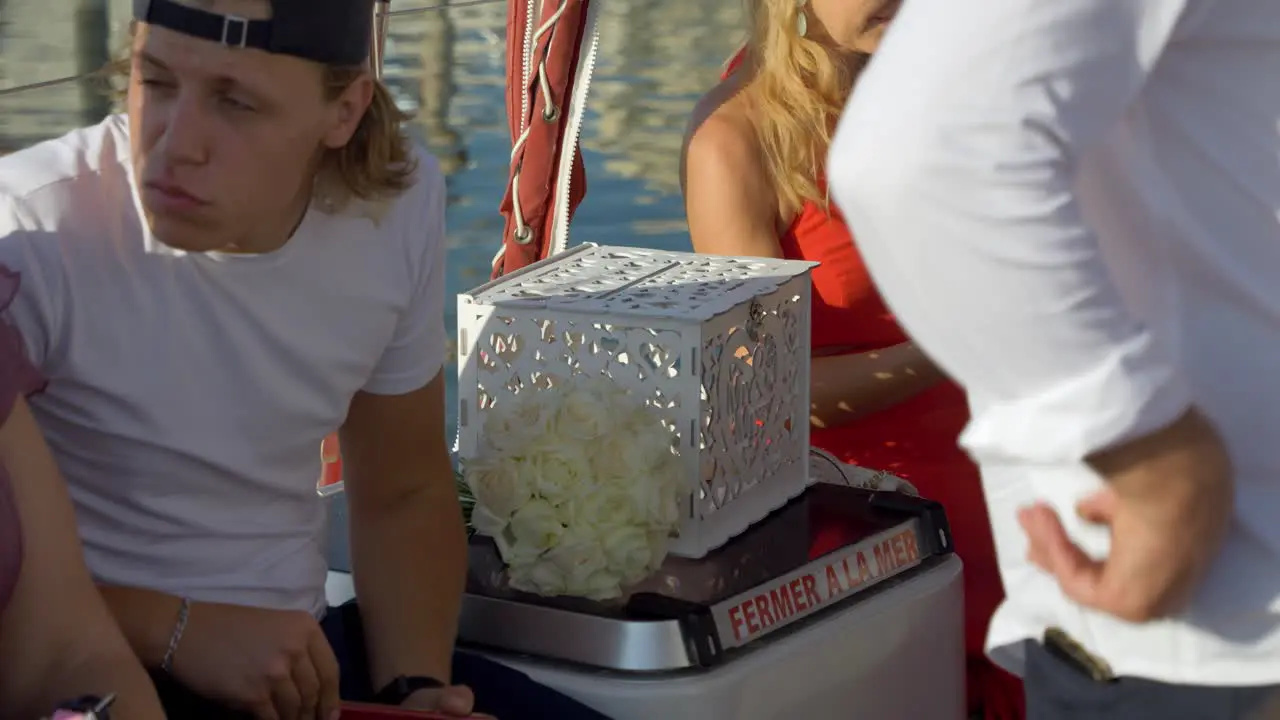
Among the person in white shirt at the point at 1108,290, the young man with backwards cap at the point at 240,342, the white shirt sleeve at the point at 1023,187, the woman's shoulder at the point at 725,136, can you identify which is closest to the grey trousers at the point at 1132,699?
the person in white shirt at the point at 1108,290

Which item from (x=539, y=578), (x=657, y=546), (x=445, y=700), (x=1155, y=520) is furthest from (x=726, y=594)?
(x=1155, y=520)

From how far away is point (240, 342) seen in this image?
1.51 metres

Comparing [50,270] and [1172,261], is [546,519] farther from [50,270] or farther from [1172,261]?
[1172,261]

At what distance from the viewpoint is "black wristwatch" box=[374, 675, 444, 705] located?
159 centimetres

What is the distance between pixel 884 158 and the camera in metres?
0.77

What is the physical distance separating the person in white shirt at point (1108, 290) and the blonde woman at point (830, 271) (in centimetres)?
130

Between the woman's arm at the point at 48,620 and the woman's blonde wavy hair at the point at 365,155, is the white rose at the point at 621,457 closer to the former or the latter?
the woman's blonde wavy hair at the point at 365,155

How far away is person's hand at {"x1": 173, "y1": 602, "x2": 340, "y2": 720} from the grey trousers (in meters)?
0.70

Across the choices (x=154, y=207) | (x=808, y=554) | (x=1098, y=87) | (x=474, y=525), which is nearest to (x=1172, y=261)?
(x=1098, y=87)

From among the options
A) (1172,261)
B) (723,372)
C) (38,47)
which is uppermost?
(1172,261)

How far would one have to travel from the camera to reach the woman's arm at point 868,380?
218 cm

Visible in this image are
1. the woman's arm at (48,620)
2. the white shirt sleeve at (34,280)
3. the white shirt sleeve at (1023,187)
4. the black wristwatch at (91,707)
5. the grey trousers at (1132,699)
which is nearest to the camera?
the white shirt sleeve at (1023,187)

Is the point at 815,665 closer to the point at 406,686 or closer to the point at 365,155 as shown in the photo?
the point at 406,686

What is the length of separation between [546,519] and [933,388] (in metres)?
0.75
